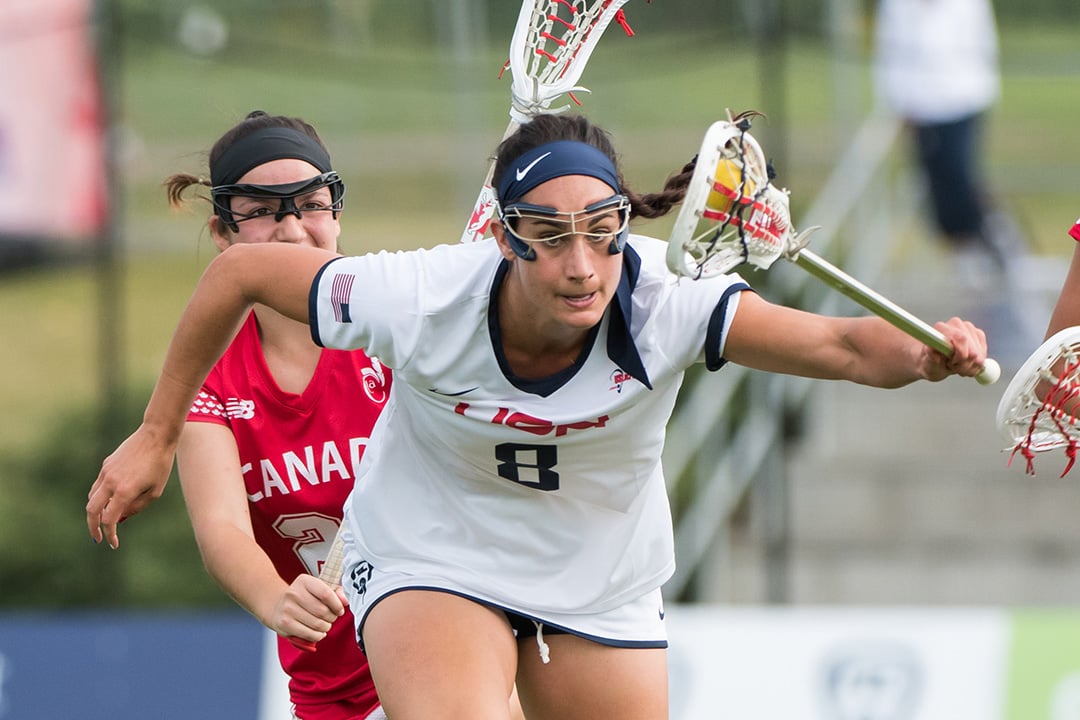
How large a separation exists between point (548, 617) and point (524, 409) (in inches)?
18.3

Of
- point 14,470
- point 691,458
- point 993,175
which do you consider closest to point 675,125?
point 993,175

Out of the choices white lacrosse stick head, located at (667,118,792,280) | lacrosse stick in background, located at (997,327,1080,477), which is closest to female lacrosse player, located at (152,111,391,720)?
white lacrosse stick head, located at (667,118,792,280)

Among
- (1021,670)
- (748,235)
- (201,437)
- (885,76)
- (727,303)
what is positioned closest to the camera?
(748,235)

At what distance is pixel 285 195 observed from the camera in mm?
3984

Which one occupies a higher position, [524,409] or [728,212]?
[728,212]

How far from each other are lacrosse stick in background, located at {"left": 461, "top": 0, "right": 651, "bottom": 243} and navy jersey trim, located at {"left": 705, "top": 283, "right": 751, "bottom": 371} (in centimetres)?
82

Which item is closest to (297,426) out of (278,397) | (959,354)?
(278,397)

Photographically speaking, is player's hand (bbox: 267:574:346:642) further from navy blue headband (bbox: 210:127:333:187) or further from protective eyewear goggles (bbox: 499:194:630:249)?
navy blue headband (bbox: 210:127:333:187)

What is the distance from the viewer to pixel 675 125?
38.8 feet

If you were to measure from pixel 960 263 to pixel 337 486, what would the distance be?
216 inches

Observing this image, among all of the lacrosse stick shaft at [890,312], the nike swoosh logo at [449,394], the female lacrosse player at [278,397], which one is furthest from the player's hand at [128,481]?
the lacrosse stick shaft at [890,312]

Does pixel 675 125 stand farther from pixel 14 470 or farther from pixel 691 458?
pixel 14 470

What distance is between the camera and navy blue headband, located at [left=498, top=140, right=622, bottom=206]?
3350 millimetres

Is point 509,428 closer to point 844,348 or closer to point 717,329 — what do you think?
point 717,329
